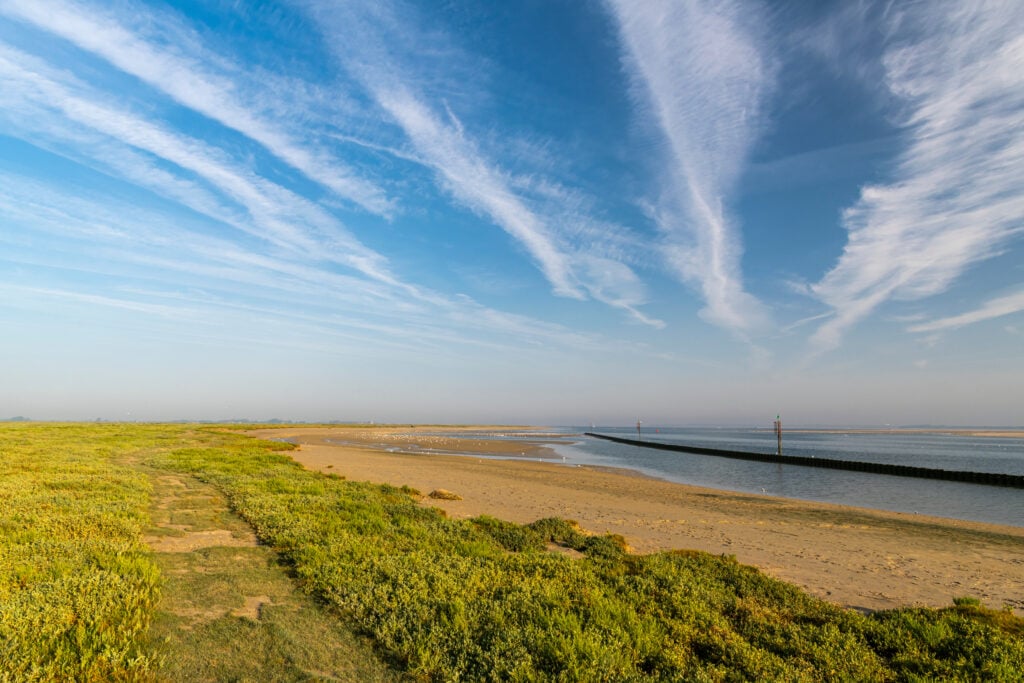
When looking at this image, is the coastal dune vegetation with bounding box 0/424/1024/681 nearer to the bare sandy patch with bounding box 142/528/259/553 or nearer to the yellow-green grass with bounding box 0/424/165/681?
the yellow-green grass with bounding box 0/424/165/681

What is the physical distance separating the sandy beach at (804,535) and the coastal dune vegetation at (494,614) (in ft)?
7.84

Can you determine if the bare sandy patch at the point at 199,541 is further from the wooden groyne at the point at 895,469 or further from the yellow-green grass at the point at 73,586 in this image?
the wooden groyne at the point at 895,469

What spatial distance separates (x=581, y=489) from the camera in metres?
29.7

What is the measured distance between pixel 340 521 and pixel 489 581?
6.78 m

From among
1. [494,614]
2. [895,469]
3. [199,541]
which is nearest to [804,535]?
[494,614]

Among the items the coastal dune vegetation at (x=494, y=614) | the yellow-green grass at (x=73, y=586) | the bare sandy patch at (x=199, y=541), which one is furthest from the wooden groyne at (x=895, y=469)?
the yellow-green grass at (x=73, y=586)

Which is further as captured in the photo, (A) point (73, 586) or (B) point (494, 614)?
(A) point (73, 586)

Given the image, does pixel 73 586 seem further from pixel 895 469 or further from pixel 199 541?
pixel 895 469

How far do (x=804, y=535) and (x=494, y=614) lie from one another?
15433mm

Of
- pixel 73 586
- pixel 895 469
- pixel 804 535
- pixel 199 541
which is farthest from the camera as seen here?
pixel 895 469

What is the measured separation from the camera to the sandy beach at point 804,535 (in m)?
11.9

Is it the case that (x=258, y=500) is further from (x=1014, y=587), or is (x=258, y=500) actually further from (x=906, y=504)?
(x=906, y=504)

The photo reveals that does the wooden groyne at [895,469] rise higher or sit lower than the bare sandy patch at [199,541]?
lower

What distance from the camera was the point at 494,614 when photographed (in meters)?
7.81
